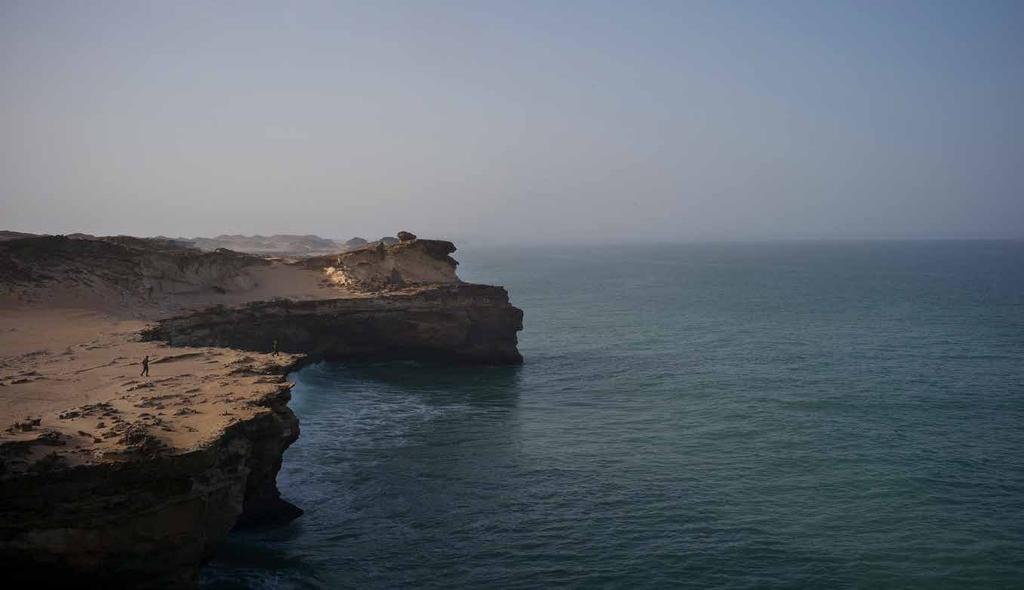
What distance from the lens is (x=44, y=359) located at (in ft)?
81.6

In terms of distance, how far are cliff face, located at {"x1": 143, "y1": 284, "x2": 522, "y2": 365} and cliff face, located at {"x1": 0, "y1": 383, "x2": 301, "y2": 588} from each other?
2324 centimetres

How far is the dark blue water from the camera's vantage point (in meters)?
19.7

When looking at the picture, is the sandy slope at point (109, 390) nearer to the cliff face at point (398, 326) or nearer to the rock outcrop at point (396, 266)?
the cliff face at point (398, 326)

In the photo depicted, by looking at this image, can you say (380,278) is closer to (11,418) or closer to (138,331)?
(138,331)

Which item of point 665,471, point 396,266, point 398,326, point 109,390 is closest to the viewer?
point 109,390

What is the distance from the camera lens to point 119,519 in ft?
48.3

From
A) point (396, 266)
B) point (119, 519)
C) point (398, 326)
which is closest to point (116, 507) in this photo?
point (119, 519)

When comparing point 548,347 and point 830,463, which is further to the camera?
point 548,347

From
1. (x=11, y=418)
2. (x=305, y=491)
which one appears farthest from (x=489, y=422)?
(x=11, y=418)

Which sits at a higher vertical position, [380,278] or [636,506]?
[380,278]

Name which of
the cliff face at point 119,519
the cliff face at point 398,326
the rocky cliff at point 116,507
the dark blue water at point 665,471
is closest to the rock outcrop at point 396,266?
the cliff face at point 398,326

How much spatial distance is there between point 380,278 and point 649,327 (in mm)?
24149

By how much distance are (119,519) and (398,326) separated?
100 feet

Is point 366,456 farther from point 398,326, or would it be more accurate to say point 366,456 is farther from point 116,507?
point 398,326
